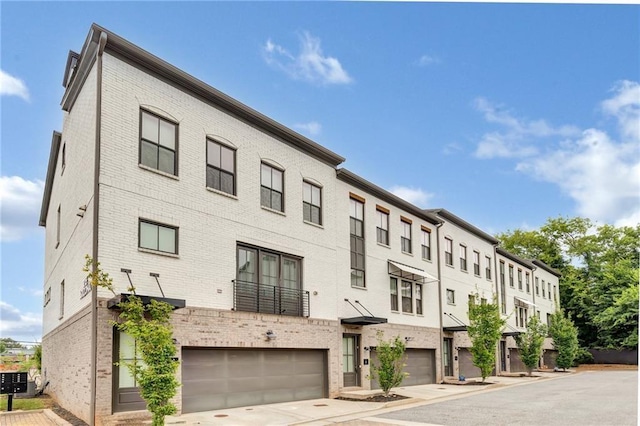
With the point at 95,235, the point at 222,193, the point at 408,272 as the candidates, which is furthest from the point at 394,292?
the point at 95,235

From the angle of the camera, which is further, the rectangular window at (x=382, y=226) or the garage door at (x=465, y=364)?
the garage door at (x=465, y=364)

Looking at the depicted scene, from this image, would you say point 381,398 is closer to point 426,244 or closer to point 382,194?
point 382,194

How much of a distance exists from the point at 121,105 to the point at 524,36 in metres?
9.54

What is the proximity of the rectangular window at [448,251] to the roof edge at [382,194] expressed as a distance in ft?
6.12

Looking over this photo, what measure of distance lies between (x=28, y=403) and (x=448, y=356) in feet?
66.2

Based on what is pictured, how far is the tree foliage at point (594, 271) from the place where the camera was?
48.4 meters

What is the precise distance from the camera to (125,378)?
14141 millimetres

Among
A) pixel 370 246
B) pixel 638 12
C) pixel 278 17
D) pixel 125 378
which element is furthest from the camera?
pixel 370 246

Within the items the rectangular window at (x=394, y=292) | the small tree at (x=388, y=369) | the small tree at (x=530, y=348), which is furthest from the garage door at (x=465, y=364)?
the small tree at (x=388, y=369)

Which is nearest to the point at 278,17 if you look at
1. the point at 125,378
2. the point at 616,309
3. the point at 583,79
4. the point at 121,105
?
the point at 121,105

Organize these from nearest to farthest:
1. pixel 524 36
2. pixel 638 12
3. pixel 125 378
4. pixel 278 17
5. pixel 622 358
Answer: pixel 638 12 < pixel 524 36 < pixel 278 17 < pixel 125 378 < pixel 622 358

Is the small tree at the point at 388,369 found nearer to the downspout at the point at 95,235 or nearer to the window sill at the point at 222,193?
the window sill at the point at 222,193

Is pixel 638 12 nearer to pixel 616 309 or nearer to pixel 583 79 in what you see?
pixel 583 79

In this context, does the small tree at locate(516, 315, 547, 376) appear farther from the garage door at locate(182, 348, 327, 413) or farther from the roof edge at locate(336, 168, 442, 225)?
the garage door at locate(182, 348, 327, 413)
